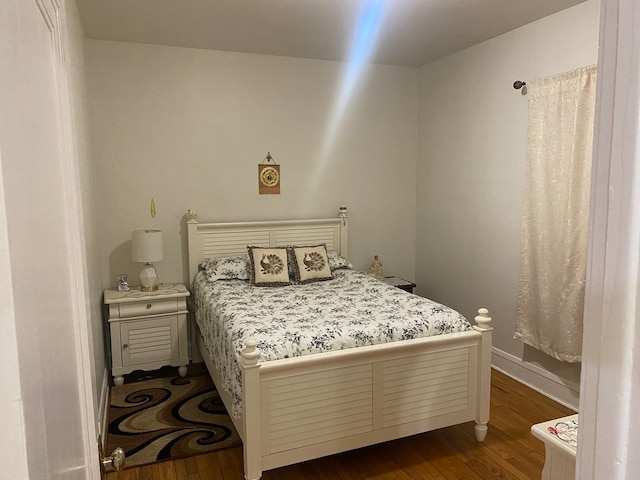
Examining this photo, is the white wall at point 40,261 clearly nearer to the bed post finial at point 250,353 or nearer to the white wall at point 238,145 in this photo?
the bed post finial at point 250,353

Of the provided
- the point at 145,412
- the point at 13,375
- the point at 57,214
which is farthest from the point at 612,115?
the point at 145,412

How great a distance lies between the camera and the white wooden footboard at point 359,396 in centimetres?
231

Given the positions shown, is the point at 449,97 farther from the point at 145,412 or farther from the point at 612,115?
the point at 612,115

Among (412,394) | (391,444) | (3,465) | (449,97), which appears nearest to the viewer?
(3,465)

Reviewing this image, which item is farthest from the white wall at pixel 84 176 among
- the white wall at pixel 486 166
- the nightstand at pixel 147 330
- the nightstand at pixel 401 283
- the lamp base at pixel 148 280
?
the white wall at pixel 486 166

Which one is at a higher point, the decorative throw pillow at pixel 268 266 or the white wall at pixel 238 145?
the white wall at pixel 238 145

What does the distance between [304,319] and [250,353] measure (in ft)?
2.00

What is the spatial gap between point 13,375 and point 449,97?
169 inches

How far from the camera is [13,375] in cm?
40

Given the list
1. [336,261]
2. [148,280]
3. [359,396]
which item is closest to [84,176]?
[148,280]

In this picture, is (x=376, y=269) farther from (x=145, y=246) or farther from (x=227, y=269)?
(x=145, y=246)

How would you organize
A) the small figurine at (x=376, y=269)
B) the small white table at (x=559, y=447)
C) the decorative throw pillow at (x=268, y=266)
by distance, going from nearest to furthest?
the small white table at (x=559, y=447) < the decorative throw pillow at (x=268, y=266) < the small figurine at (x=376, y=269)

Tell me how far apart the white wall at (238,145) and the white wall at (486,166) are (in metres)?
0.32

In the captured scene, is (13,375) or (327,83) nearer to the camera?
(13,375)
